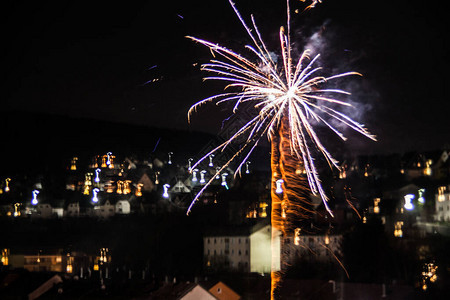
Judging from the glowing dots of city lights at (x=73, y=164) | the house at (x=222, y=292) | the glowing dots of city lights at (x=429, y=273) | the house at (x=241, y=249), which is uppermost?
the glowing dots of city lights at (x=73, y=164)

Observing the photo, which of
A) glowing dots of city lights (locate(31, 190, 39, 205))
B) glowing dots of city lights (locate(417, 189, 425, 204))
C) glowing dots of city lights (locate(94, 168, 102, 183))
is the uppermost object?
glowing dots of city lights (locate(94, 168, 102, 183))

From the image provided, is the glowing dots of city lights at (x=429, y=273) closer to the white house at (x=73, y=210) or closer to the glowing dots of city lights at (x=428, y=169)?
the glowing dots of city lights at (x=428, y=169)

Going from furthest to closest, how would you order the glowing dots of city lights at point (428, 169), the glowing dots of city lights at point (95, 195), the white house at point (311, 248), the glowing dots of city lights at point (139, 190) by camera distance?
the glowing dots of city lights at point (95, 195), the glowing dots of city lights at point (139, 190), the glowing dots of city lights at point (428, 169), the white house at point (311, 248)

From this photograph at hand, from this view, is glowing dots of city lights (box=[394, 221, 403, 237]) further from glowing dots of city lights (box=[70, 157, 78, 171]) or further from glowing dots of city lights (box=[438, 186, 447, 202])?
glowing dots of city lights (box=[70, 157, 78, 171])

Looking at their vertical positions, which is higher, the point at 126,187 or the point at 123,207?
the point at 126,187

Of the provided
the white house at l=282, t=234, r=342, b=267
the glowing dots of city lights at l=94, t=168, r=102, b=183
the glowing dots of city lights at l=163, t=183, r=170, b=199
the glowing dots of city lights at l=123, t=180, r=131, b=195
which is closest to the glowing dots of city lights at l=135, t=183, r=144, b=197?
the glowing dots of city lights at l=123, t=180, r=131, b=195

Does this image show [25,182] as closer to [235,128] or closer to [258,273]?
[258,273]

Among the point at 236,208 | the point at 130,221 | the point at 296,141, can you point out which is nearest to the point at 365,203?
the point at 236,208

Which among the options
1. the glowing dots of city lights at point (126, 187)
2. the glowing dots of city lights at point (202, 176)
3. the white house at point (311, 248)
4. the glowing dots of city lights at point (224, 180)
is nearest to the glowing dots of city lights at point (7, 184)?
the glowing dots of city lights at point (126, 187)

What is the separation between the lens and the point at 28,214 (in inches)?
1073

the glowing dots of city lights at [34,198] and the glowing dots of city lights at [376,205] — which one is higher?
the glowing dots of city lights at [34,198]

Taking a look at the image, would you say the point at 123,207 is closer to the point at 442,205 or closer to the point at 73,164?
the point at 73,164

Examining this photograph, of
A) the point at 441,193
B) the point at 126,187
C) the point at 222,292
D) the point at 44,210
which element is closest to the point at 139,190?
the point at 126,187

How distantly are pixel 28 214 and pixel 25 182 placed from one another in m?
3.16
